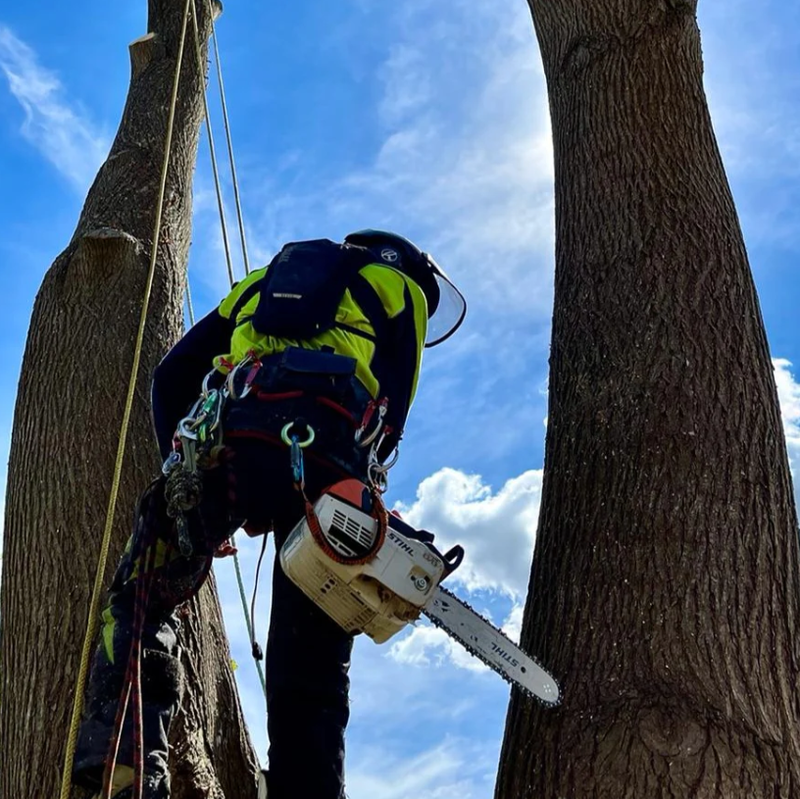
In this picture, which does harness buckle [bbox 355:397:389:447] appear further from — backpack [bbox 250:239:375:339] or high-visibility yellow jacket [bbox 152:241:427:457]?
backpack [bbox 250:239:375:339]

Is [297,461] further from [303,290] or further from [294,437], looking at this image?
[303,290]

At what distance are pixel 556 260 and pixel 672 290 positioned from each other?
0.54 m

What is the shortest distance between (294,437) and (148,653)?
554mm

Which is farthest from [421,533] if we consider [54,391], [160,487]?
[54,391]

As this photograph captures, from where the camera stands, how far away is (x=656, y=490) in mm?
2508

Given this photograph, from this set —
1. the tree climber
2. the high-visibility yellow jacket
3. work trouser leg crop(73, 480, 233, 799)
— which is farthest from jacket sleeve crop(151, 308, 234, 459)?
work trouser leg crop(73, 480, 233, 799)

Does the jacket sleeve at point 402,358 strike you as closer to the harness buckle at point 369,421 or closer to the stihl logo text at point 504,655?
the harness buckle at point 369,421

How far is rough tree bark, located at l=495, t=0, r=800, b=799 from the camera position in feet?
6.82

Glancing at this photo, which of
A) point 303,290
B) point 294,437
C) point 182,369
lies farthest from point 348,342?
point 182,369

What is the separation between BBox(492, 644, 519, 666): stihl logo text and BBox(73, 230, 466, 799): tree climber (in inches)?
13.5

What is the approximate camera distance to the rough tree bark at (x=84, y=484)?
9.25 ft

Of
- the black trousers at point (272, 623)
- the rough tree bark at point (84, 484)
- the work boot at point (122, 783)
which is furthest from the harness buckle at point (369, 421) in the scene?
the rough tree bark at point (84, 484)

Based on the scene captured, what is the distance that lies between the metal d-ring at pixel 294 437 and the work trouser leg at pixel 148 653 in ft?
0.75

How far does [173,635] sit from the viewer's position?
2.27m
